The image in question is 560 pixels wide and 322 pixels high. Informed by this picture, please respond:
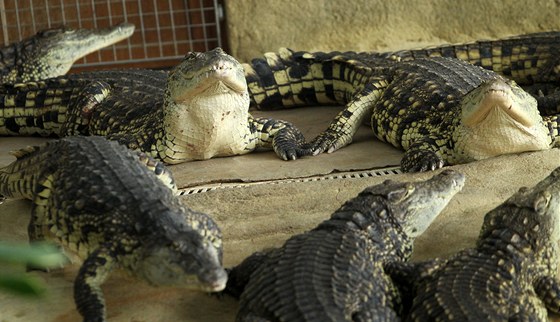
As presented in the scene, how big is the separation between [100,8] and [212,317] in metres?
5.92

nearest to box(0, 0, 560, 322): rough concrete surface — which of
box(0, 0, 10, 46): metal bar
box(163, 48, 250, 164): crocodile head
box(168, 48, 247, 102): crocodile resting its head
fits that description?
box(163, 48, 250, 164): crocodile head

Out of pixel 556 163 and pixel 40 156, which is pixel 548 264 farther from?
pixel 40 156

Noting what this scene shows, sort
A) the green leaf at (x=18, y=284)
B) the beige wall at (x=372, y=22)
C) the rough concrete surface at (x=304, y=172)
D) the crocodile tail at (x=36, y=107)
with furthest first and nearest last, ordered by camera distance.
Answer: the beige wall at (x=372, y=22)
the crocodile tail at (x=36, y=107)
the rough concrete surface at (x=304, y=172)
the green leaf at (x=18, y=284)

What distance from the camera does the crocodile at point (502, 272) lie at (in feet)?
10.2

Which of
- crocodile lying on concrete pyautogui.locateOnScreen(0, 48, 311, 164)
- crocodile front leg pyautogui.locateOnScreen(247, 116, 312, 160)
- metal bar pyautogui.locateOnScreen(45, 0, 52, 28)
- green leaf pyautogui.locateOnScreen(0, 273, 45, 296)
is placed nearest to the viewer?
green leaf pyautogui.locateOnScreen(0, 273, 45, 296)

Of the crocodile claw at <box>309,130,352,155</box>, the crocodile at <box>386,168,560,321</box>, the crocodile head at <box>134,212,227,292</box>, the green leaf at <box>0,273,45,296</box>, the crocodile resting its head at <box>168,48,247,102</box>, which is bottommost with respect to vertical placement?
the crocodile claw at <box>309,130,352,155</box>

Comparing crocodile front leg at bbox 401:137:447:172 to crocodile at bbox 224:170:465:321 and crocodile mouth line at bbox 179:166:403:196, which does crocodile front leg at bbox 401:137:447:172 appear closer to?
crocodile mouth line at bbox 179:166:403:196

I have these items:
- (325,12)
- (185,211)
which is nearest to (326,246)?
(185,211)

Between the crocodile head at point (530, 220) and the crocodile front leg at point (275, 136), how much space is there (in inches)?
89.3

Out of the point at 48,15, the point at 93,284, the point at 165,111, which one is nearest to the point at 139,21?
the point at 48,15

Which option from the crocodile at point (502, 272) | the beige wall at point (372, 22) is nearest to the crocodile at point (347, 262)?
the crocodile at point (502, 272)

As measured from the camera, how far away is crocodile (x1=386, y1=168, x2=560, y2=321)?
311cm

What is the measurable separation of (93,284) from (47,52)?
227 inches

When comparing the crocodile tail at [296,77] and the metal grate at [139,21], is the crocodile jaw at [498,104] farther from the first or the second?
the metal grate at [139,21]
